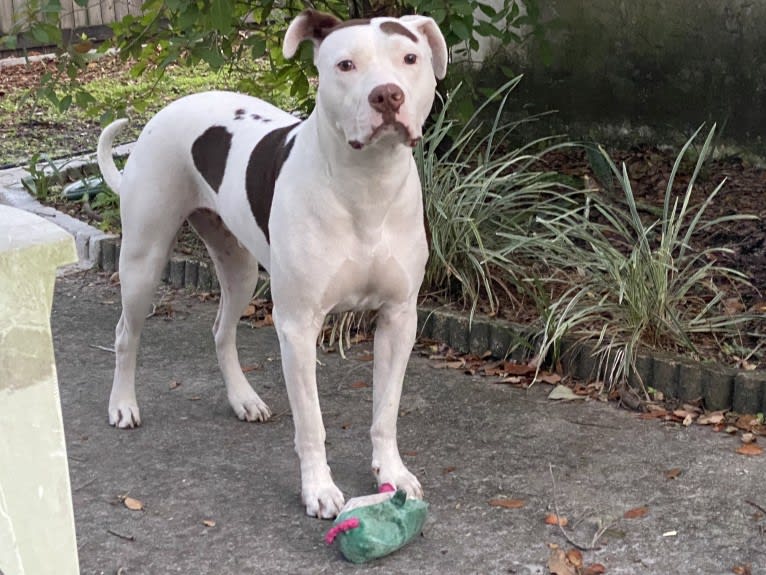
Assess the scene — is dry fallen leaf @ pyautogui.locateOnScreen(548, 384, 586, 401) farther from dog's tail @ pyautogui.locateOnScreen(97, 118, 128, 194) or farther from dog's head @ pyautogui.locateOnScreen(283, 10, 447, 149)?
dog's tail @ pyautogui.locateOnScreen(97, 118, 128, 194)

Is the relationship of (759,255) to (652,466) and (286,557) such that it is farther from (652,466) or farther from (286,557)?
(286,557)

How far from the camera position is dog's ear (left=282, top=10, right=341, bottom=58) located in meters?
3.96

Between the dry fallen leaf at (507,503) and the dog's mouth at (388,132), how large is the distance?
1311 mm

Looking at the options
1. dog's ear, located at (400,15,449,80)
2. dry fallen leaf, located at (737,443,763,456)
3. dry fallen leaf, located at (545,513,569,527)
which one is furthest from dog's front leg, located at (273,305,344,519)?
dry fallen leaf, located at (737,443,763,456)

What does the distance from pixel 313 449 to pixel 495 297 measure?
1873 millimetres

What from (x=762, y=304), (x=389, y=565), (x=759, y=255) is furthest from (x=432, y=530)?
(x=759, y=255)

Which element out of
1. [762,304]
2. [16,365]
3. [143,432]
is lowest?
[143,432]

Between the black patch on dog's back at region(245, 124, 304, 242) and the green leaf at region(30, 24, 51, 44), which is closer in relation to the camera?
the black patch on dog's back at region(245, 124, 304, 242)

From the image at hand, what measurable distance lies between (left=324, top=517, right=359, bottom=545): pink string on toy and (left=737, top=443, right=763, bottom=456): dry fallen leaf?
5.20 feet

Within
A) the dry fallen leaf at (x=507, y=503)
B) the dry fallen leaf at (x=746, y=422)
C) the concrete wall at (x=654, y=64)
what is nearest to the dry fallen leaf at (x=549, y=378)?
the dry fallen leaf at (x=746, y=422)

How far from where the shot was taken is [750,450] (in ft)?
14.9

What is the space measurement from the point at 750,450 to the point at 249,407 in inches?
77.5

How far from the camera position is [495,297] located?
5836 millimetres

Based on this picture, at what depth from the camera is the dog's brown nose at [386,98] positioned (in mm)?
3598
